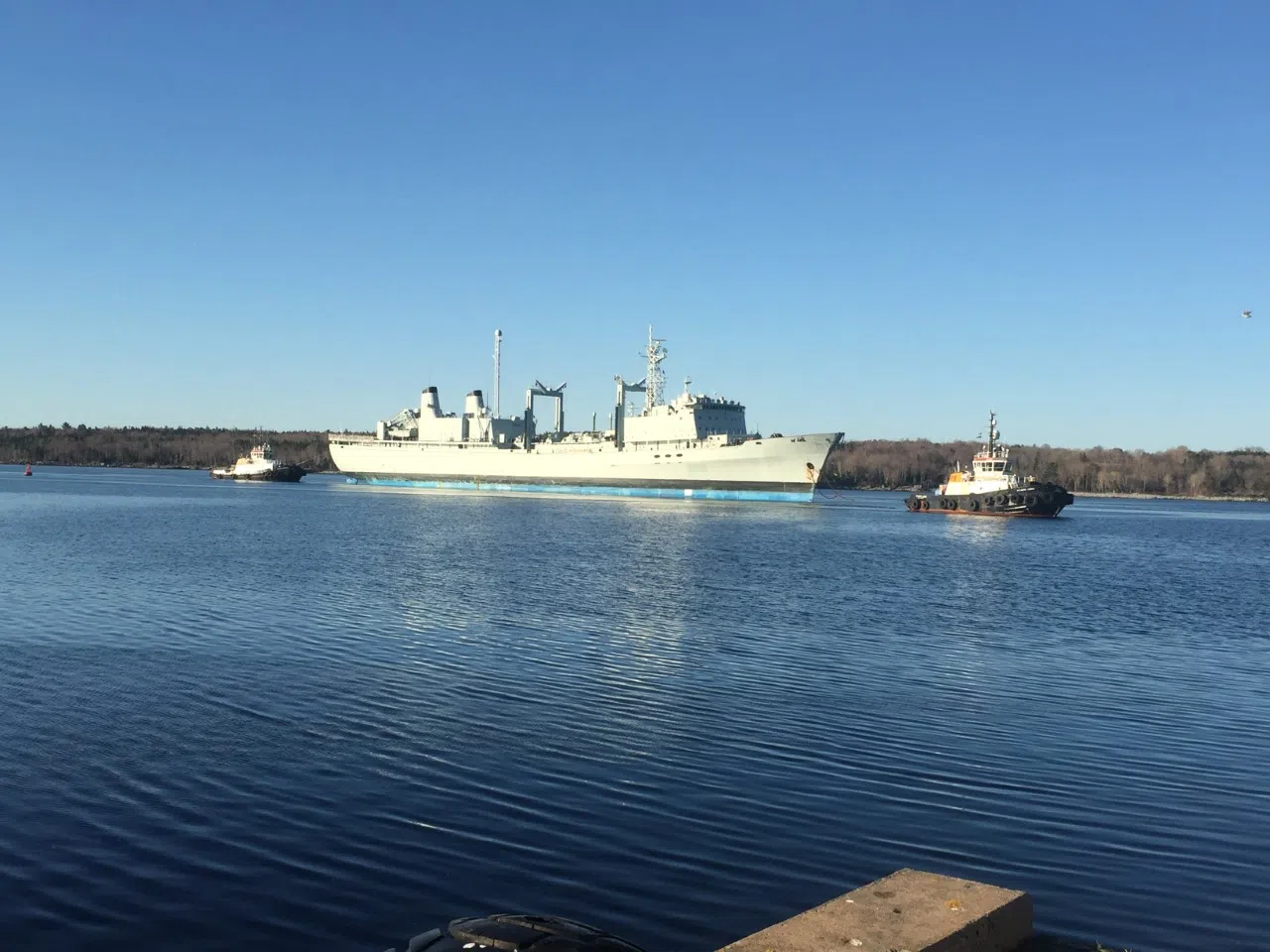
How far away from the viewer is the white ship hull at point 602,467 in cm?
8938

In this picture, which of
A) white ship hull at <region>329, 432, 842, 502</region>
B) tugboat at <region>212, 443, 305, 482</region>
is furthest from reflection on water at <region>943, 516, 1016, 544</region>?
tugboat at <region>212, 443, 305, 482</region>

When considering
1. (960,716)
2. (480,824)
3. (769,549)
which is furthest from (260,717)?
(769,549)

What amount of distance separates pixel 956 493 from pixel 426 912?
83.0 metres

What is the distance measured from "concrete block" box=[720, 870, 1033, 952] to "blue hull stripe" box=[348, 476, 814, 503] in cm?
8522

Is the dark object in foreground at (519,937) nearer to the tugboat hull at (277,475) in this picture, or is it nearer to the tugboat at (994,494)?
→ the tugboat at (994,494)

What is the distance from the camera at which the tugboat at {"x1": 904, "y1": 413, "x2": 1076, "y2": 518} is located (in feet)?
259

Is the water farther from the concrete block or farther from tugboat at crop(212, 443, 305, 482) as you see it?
tugboat at crop(212, 443, 305, 482)

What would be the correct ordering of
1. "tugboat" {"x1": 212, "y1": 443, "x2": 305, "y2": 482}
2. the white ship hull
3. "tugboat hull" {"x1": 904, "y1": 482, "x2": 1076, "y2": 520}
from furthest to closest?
"tugboat" {"x1": 212, "y1": 443, "x2": 305, "y2": 482} → the white ship hull → "tugboat hull" {"x1": 904, "y1": 482, "x2": 1076, "y2": 520}

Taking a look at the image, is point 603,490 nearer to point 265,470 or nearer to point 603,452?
point 603,452

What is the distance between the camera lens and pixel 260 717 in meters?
12.7

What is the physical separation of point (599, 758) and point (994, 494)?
7408 cm

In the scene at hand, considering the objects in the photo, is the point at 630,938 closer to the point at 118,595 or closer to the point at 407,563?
the point at 118,595

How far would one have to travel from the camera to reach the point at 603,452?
10131 centimetres

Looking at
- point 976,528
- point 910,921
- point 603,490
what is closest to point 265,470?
point 603,490
